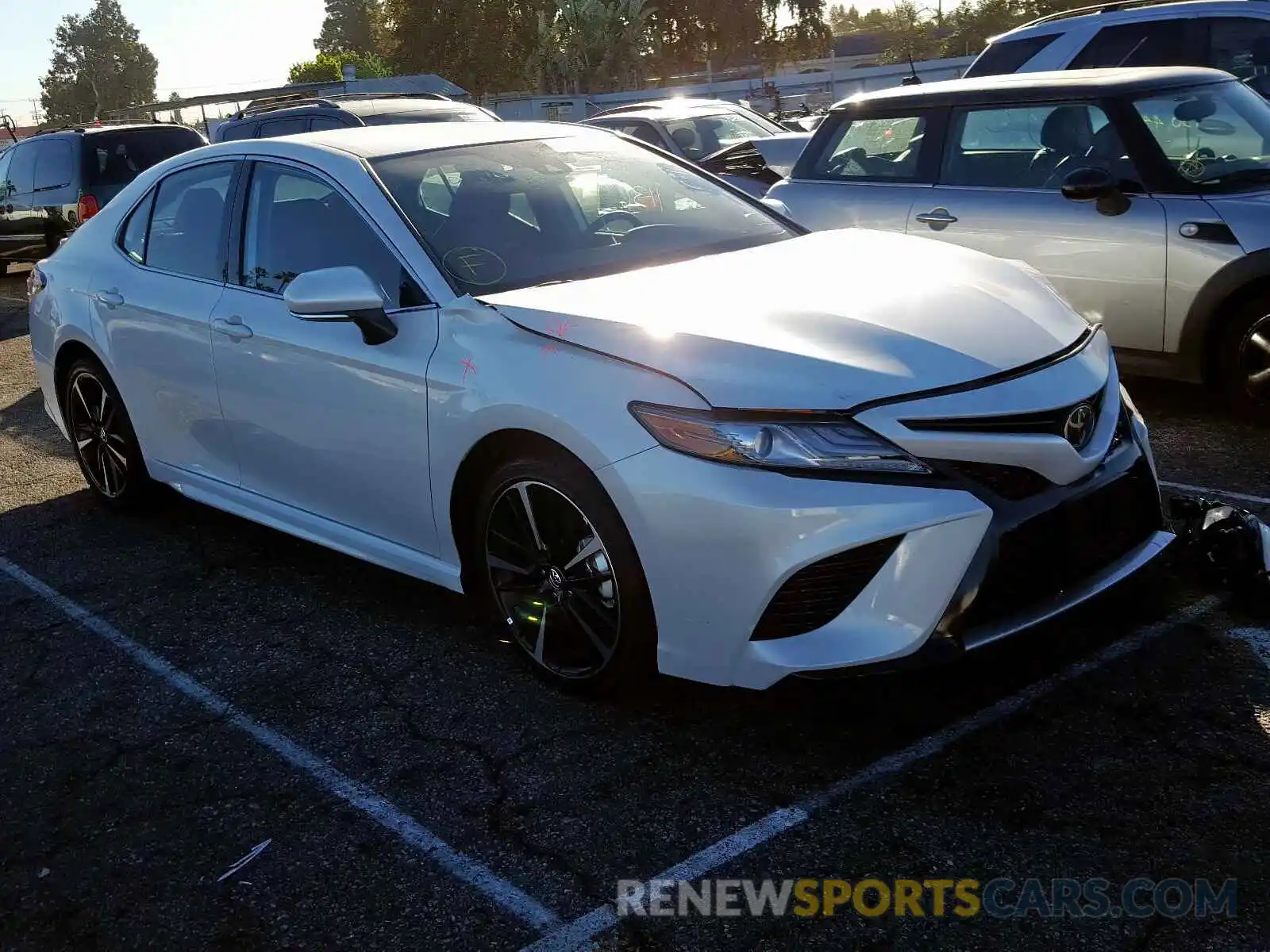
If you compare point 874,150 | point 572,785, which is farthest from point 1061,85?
point 572,785

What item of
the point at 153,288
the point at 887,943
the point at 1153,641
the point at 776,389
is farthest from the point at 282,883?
the point at 153,288

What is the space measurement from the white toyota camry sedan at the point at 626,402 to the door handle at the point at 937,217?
223cm

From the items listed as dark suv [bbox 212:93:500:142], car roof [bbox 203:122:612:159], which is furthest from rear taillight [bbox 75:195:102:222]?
car roof [bbox 203:122:612:159]

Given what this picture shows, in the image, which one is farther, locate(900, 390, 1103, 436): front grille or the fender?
the fender

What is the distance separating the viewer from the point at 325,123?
40.9 feet

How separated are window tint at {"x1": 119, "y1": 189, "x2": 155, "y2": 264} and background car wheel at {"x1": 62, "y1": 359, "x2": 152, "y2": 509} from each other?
558 millimetres

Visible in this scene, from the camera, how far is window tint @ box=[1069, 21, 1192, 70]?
9375 millimetres

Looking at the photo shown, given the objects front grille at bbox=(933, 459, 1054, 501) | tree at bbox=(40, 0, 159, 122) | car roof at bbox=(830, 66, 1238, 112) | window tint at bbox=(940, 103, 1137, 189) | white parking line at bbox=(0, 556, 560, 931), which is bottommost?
white parking line at bbox=(0, 556, 560, 931)

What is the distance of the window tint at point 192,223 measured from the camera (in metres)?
5.05

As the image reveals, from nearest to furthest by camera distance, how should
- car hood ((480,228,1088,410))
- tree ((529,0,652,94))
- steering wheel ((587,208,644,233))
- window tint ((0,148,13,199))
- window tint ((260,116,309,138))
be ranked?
car hood ((480,228,1088,410)), steering wheel ((587,208,644,233)), window tint ((260,116,309,138)), window tint ((0,148,13,199)), tree ((529,0,652,94))

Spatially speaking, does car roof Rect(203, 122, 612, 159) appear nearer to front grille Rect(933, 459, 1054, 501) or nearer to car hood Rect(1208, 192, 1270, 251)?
front grille Rect(933, 459, 1054, 501)

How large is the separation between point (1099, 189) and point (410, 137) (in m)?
3.37

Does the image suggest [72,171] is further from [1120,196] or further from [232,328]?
[1120,196]

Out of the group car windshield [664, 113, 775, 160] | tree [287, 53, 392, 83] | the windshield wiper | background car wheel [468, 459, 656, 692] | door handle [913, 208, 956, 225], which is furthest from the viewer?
tree [287, 53, 392, 83]
